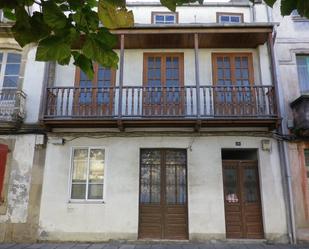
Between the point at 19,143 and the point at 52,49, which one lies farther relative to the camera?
the point at 19,143

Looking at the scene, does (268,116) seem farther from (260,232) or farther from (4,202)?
(4,202)

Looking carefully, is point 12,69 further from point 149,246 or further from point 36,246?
point 149,246

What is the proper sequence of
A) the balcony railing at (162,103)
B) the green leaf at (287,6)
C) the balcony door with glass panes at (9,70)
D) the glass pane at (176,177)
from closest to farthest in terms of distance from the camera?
1. the green leaf at (287,6)
2. the balcony railing at (162,103)
3. the glass pane at (176,177)
4. the balcony door with glass panes at (9,70)

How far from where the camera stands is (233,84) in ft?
32.8

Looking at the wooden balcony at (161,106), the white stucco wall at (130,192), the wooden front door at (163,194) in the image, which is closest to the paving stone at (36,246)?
the white stucco wall at (130,192)

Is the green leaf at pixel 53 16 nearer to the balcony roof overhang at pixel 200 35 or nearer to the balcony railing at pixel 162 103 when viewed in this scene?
the balcony railing at pixel 162 103

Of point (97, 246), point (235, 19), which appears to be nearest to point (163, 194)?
point (97, 246)

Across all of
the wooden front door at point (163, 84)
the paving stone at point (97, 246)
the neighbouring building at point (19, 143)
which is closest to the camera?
the paving stone at point (97, 246)

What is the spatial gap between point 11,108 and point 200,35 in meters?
6.49

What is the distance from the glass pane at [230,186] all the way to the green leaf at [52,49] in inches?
335

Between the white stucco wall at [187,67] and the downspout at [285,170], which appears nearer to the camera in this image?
the downspout at [285,170]

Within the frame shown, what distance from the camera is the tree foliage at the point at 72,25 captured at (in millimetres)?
1575

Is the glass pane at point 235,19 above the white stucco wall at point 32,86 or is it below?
above

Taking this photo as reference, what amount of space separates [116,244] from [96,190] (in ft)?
5.58
